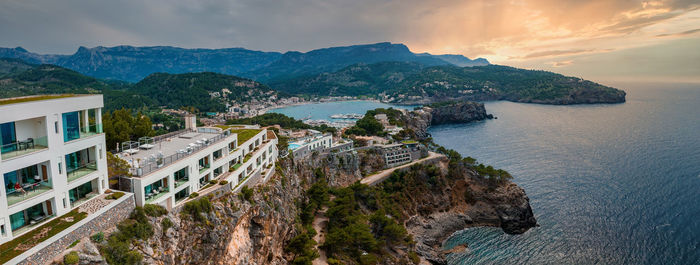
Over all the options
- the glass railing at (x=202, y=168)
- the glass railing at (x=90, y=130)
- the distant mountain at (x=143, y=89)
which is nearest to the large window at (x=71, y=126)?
the glass railing at (x=90, y=130)

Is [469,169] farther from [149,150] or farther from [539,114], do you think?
[539,114]

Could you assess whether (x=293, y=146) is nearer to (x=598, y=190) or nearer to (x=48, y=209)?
(x=48, y=209)

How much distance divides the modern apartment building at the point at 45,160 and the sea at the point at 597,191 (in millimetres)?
41081

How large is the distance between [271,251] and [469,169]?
134 ft

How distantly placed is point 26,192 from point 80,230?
2.99m

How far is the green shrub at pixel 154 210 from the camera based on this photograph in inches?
779

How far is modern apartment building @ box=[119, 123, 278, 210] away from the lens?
21250 mm

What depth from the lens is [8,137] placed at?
1587cm

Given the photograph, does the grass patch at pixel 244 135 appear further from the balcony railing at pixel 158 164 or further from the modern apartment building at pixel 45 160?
the modern apartment building at pixel 45 160

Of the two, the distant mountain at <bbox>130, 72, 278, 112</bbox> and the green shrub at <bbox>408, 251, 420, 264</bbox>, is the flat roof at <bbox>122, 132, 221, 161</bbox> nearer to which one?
the green shrub at <bbox>408, 251, 420, 264</bbox>

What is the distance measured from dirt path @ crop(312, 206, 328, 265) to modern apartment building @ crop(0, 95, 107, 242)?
24.4 metres

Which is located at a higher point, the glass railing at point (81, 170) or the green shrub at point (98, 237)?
the glass railing at point (81, 170)

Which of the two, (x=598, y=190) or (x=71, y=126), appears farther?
(x=598, y=190)

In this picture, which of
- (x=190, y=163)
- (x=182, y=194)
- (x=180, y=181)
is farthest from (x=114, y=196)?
(x=190, y=163)
